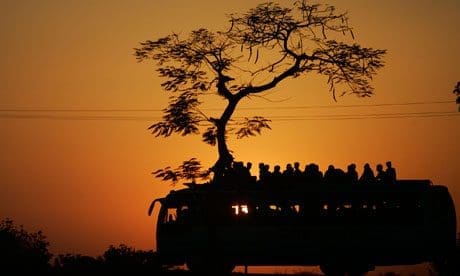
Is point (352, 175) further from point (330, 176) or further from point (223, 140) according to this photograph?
point (223, 140)

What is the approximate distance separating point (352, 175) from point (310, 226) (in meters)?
2.45

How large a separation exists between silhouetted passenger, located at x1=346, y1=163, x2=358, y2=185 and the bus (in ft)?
0.73

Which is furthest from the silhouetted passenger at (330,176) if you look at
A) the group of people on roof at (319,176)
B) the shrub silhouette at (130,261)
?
the shrub silhouette at (130,261)

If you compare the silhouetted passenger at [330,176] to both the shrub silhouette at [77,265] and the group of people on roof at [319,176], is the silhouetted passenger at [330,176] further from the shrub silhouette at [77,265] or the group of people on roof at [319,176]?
the shrub silhouette at [77,265]

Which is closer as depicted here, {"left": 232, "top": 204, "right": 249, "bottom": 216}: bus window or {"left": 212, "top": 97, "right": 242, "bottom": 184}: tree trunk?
{"left": 232, "top": 204, "right": 249, "bottom": 216}: bus window

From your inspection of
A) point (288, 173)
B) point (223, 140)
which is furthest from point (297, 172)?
point (223, 140)

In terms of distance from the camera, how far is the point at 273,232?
35.0 metres

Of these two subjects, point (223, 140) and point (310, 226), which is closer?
point (310, 226)

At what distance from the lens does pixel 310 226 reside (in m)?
34.9

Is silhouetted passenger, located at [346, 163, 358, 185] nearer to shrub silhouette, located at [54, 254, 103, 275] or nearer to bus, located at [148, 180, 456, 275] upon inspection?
bus, located at [148, 180, 456, 275]

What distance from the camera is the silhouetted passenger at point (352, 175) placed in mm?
34275

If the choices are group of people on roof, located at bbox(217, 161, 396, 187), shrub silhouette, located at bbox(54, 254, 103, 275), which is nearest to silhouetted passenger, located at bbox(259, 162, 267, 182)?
group of people on roof, located at bbox(217, 161, 396, 187)

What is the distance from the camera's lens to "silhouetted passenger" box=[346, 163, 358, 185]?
3428cm

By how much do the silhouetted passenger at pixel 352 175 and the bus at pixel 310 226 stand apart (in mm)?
222
